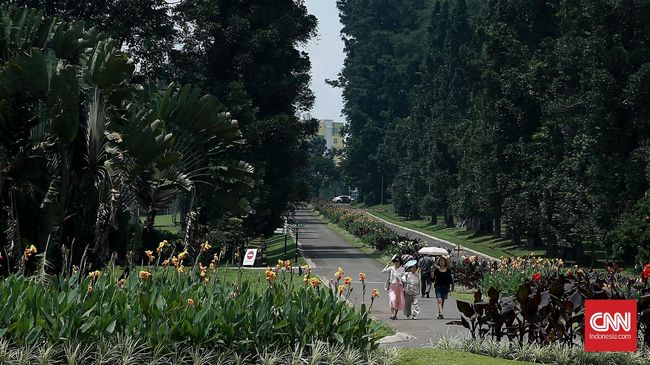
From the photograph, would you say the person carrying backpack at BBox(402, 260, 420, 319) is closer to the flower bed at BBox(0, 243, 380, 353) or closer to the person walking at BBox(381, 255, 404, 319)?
the person walking at BBox(381, 255, 404, 319)

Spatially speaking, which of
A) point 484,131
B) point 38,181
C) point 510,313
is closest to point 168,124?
point 38,181

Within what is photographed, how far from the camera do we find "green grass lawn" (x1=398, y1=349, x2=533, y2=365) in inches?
608

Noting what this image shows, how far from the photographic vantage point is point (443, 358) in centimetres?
1574

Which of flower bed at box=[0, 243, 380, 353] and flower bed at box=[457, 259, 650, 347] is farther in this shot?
flower bed at box=[457, 259, 650, 347]

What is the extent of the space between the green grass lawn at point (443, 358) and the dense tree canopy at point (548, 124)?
91.4 feet

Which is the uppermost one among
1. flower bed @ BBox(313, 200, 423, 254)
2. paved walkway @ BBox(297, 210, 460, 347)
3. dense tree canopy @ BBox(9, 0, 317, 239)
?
dense tree canopy @ BBox(9, 0, 317, 239)

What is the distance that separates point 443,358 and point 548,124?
1582 inches

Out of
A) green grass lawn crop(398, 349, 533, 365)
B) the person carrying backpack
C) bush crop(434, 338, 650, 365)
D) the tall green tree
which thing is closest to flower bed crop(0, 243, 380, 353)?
green grass lawn crop(398, 349, 533, 365)

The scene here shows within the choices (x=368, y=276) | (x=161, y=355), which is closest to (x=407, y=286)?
(x=161, y=355)

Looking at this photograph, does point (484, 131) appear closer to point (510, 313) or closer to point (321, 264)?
point (321, 264)

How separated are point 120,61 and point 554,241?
107ft

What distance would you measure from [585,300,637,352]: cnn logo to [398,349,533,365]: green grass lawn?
42.7 inches

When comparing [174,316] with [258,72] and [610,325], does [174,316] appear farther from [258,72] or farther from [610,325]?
[258,72]

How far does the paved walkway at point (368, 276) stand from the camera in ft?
73.3
